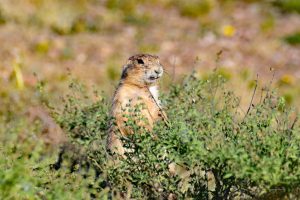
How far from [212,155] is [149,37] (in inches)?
463

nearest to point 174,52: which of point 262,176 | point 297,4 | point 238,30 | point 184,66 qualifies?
point 184,66

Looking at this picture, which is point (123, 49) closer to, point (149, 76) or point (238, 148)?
point (149, 76)

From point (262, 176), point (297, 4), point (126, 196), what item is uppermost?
point (297, 4)

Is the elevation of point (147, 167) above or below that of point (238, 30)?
below

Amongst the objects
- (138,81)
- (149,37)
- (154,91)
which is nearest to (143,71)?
(138,81)

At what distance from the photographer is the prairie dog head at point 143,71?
24.8 ft

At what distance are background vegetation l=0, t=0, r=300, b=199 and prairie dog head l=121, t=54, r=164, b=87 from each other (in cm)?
13

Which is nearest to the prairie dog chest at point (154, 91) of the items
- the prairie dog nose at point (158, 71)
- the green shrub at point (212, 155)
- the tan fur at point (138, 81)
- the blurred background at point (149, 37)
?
the tan fur at point (138, 81)

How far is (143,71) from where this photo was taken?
25.1ft

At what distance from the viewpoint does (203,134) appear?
220 inches

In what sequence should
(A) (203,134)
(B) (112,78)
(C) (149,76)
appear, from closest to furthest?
(A) (203,134), (C) (149,76), (B) (112,78)

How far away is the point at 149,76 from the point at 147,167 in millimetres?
1810

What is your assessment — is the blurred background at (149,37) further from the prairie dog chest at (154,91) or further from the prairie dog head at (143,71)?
the prairie dog chest at (154,91)

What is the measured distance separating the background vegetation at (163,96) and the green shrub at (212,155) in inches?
0.5
